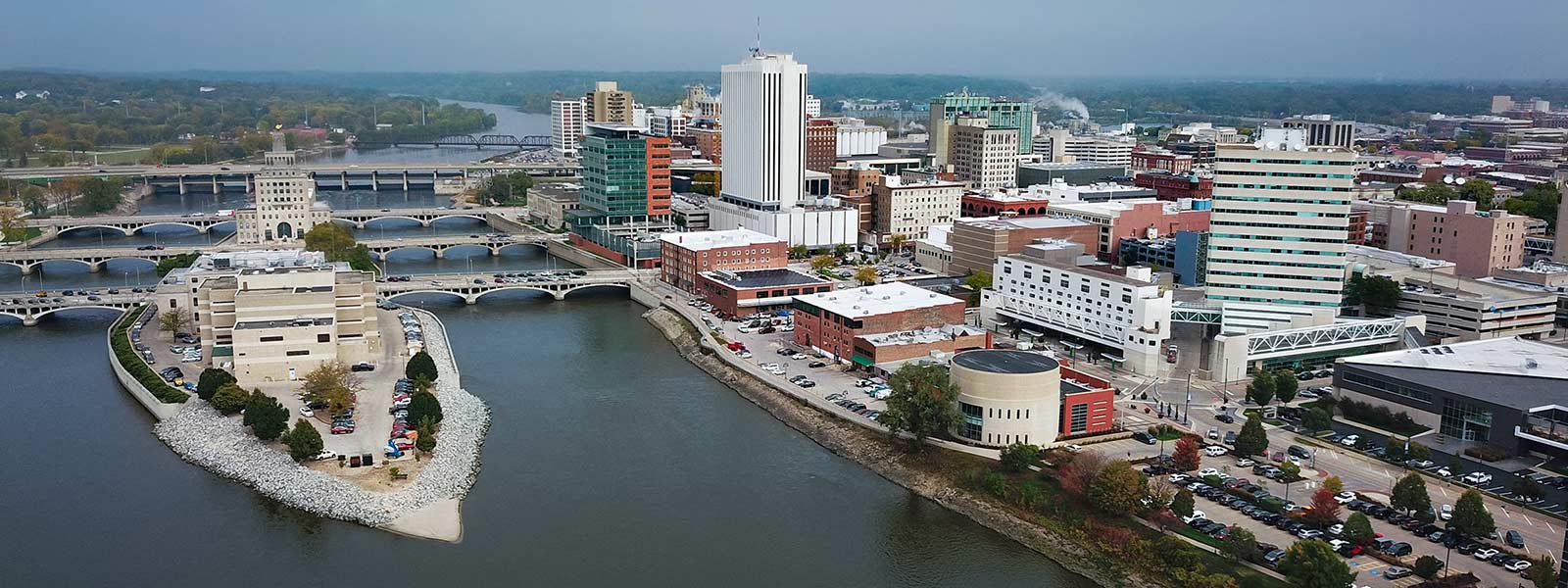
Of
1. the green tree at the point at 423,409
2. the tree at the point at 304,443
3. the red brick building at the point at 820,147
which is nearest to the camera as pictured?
the tree at the point at 304,443

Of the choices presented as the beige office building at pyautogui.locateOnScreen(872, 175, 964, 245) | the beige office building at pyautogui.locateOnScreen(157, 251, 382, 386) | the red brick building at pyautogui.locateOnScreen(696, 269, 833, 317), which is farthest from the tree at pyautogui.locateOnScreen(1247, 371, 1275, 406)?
the beige office building at pyautogui.locateOnScreen(872, 175, 964, 245)

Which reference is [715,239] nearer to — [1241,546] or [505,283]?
[505,283]

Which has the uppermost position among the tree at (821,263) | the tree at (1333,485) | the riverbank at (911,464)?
the tree at (821,263)

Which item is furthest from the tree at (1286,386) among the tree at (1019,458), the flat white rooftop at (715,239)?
the flat white rooftop at (715,239)

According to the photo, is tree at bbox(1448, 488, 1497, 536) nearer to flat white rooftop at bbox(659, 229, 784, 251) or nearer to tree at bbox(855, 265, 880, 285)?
tree at bbox(855, 265, 880, 285)

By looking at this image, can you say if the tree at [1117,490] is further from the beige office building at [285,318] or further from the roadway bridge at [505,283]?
the roadway bridge at [505,283]

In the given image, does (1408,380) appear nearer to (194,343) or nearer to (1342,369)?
(1342,369)

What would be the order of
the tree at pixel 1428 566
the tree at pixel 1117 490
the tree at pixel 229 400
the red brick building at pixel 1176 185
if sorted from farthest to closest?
the red brick building at pixel 1176 185
the tree at pixel 229 400
the tree at pixel 1117 490
the tree at pixel 1428 566
